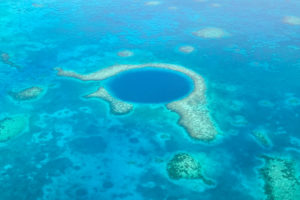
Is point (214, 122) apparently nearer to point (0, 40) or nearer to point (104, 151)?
point (104, 151)

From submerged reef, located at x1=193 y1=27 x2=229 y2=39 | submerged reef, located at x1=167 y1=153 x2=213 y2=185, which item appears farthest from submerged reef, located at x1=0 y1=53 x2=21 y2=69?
submerged reef, located at x1=193 y1=27 x2=229 y2=39

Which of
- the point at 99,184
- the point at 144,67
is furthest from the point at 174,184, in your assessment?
the point at 144,67

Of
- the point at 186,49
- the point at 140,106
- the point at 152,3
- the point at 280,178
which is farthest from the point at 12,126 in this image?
the point at 152,3

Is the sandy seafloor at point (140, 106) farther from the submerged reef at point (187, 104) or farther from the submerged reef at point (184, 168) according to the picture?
the submerged reef at point (187, 104)

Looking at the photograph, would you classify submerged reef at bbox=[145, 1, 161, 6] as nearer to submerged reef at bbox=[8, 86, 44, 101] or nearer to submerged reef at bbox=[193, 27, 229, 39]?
submerged reef at bbox=[193, 27, 229, 39]

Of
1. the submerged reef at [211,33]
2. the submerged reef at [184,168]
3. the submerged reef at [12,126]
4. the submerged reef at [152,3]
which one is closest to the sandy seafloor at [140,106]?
the submerged reef at [184,168]

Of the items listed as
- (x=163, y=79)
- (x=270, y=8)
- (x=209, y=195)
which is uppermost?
(x=270, y=8)

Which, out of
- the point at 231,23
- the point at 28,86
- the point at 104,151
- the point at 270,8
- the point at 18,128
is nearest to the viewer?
the point at 104,151
